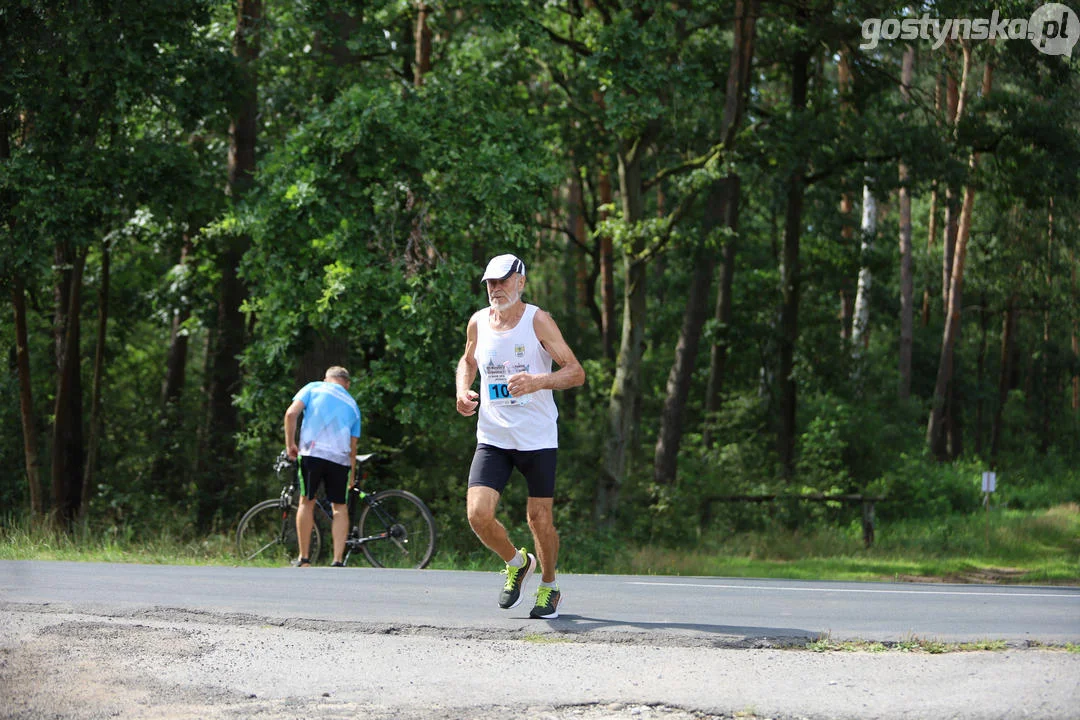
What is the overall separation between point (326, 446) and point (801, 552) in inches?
464

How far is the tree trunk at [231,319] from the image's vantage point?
19.8 meters

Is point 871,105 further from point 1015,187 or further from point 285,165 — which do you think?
point 285,165

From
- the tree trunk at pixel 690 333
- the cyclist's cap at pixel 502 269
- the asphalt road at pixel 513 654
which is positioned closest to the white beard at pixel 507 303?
the cyclist's cap at pixel 502 269

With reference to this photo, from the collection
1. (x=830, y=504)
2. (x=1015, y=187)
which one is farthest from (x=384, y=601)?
(x=830, y=504)

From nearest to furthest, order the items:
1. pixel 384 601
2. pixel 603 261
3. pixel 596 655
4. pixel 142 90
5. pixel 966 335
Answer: pixel 596 655, pixel 384 601, pixel 142 90, pixel 603 261, pixel 966 335

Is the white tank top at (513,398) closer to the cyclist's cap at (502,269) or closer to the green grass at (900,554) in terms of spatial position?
the cyclist's cap at (502,269)

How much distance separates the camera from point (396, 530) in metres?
13.3

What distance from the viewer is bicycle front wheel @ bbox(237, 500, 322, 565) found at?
46.3ft

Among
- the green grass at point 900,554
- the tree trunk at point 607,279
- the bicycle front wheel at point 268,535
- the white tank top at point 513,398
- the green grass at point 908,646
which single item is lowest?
the green grass at point 900,554

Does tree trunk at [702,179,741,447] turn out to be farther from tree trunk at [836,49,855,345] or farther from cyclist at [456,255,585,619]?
cyclist at [456,255,585,619]

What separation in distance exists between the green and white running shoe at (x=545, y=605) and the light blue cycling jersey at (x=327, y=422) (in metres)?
5.14

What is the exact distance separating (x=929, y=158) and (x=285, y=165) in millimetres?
11215

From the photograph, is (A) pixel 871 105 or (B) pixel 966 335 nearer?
(A) pixel 871 105

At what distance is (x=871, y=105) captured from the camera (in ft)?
79.4
